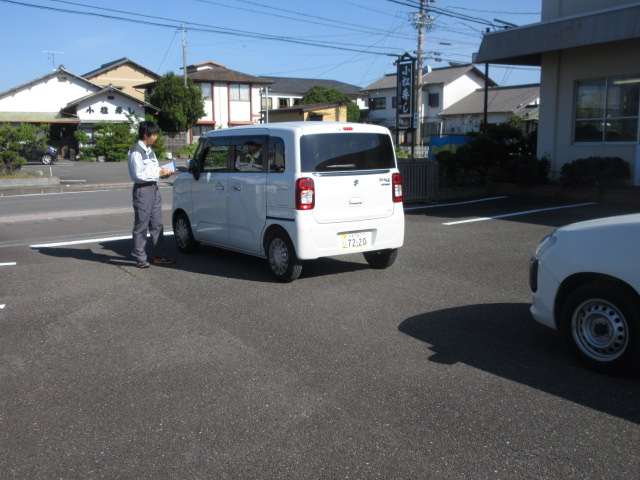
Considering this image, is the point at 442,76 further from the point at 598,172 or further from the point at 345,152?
the point at 345,152

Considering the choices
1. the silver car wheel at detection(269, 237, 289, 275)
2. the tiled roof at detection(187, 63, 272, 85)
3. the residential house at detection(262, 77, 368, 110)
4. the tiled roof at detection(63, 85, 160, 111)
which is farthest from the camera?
the residential house at detection(262, 77, 368, 110)

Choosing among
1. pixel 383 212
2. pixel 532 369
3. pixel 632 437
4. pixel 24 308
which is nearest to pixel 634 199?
pixel 383 212

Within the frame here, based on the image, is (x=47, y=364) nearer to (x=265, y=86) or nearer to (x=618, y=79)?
(x=618, y=79)

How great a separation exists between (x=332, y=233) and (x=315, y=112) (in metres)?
48.7

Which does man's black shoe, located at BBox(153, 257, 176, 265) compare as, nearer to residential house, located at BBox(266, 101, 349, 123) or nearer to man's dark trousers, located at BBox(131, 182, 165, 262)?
man's dark trousers, located at BBox(131, 182, 165, 262)

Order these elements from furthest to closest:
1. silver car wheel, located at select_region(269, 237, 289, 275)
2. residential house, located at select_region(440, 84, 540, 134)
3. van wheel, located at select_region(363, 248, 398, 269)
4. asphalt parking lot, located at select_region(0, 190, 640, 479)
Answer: residential house, located at select_region(440, 84, 540, 134), van wheel, located at select_region(363, 248, 398, 269), silver car wheel, located at select_region(269, 237, 289, 275), asphalt parking lot, located at select_region(0, 190, 640, 479)

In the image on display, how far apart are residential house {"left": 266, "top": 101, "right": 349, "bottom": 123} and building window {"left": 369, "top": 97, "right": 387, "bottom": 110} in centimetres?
771

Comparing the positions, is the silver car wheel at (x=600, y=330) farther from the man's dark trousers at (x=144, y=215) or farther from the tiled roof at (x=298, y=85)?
the tiled roof at (x=298, y=85)

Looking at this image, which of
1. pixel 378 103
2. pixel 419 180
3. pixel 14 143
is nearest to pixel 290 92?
pixel 378 103

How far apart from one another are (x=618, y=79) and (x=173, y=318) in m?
13.3

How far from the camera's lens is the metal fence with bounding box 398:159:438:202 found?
1490 centimetres

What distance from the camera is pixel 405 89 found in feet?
69.7

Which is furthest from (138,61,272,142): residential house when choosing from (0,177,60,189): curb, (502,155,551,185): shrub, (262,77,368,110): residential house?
(502,155,551,185): shrub

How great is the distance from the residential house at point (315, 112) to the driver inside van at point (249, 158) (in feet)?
151
